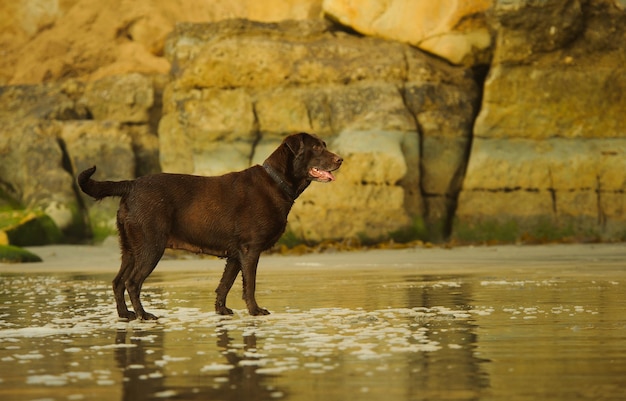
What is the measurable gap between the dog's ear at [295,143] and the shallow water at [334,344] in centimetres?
135

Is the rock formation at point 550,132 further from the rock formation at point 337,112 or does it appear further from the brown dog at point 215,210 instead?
the brown dog at point 215,210

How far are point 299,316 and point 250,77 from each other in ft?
44.0

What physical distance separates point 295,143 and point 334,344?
3.17 metres

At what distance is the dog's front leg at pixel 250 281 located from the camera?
9.32m

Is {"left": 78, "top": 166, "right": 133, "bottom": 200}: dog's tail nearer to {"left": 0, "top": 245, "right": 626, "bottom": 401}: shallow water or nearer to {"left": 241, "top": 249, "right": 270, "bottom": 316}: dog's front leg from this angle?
{"left": 0, "top": 245, "right": 626, "bottom": 401}: shallow water

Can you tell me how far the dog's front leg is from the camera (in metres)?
9.32

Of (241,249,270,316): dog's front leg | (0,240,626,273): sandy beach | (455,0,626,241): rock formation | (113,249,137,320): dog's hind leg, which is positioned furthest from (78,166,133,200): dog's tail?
(455,0,626,241): rock formation

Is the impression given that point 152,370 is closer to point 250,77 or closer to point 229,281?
point 229,281

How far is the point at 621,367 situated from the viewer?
231 inches

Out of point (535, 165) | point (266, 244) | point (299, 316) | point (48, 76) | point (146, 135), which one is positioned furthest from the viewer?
point (48, 76)

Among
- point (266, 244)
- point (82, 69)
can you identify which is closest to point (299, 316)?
point (266, 244)

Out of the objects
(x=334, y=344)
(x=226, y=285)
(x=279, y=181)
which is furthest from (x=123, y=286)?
(x=334, y=344)

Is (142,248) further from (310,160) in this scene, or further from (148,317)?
(310,160)

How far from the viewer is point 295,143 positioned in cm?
988
